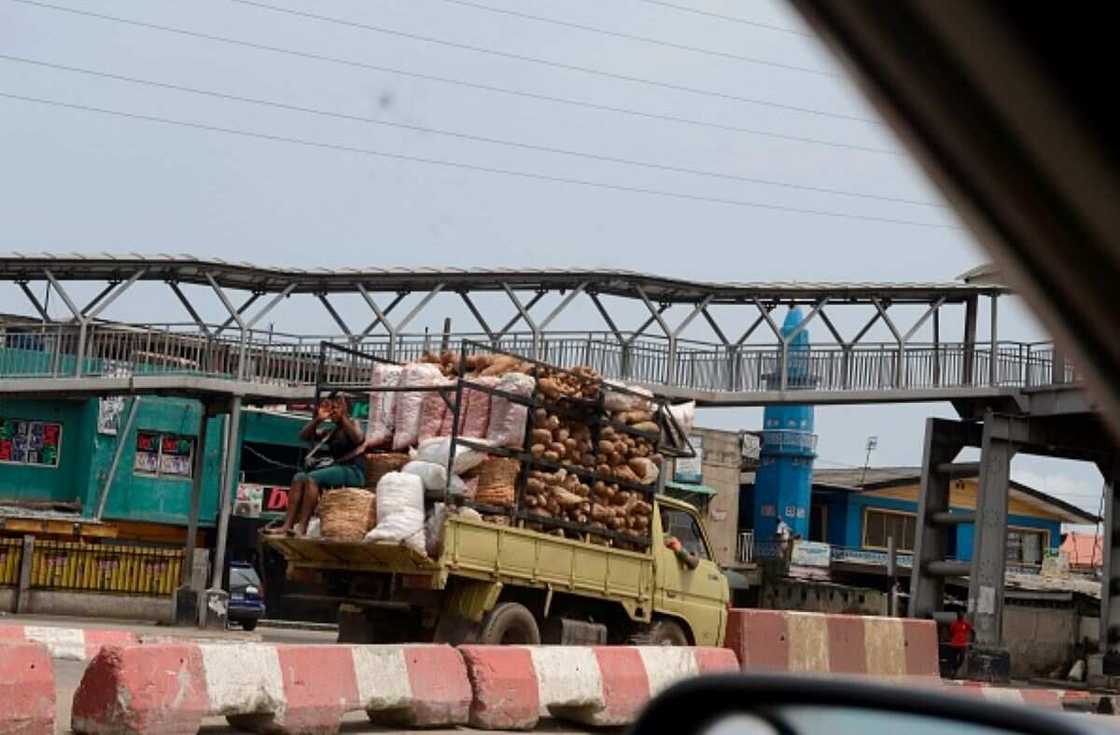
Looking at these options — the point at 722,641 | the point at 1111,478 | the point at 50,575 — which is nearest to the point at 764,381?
the point at 1111,478

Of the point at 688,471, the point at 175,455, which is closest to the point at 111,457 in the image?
the point at 175,455

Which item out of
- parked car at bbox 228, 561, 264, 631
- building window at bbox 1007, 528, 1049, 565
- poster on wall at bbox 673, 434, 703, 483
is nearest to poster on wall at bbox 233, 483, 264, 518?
parked car at bbox 228, 561, 264, 631

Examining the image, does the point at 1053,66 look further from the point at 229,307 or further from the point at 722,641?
the point at 229,307

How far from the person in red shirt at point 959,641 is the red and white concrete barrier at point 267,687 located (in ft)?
80.9

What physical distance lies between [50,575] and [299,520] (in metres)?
23.3

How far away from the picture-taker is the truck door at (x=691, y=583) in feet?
69.9

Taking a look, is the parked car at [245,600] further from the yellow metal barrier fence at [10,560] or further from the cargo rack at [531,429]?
the cargo rack at [531,429]

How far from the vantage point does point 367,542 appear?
18750mm

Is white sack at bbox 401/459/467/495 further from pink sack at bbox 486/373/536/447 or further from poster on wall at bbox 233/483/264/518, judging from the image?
poster on wall at bbox 233/483/264/518

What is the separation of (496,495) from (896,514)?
170 ft

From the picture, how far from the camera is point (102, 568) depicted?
41.6 m

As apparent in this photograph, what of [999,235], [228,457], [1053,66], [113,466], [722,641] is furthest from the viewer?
[113,466]

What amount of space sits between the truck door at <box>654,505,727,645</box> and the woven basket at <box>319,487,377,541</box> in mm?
3662

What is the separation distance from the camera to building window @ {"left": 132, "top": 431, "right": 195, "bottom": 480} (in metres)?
50.0
